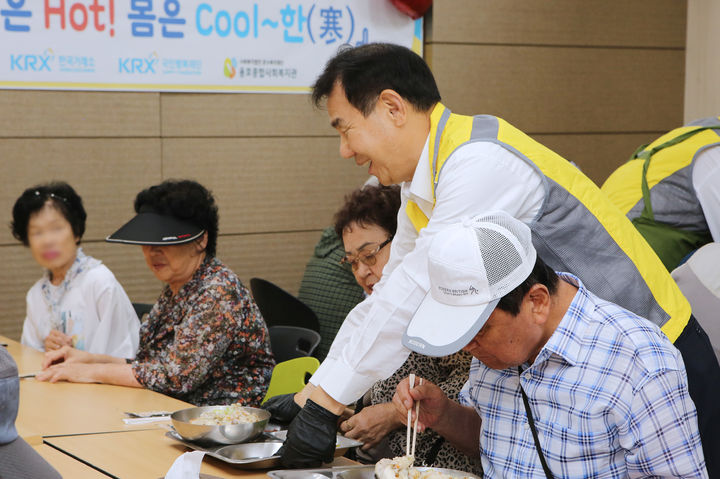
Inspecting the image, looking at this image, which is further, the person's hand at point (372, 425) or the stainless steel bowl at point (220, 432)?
the person's hand at point (372, 425)

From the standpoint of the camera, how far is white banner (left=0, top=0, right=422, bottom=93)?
378 cm

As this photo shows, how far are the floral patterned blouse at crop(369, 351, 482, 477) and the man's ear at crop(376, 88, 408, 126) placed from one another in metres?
0.56

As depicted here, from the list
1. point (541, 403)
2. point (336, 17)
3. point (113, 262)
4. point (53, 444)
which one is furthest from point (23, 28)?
point (541, 403)

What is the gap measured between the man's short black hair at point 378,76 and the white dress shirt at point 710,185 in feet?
3.38

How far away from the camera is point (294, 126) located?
4395 mm

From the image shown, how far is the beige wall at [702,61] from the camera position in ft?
15.7

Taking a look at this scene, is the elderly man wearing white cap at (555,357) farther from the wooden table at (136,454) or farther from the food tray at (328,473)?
the wooden table at (136,454)

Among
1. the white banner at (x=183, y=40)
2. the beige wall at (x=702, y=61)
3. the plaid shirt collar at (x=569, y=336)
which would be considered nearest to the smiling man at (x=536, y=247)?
the plaid shirt collar at (x=569, y=336)

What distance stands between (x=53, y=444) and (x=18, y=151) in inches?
83.3

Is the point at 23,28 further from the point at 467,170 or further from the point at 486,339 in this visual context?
the point at 486,339

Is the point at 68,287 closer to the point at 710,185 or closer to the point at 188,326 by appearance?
the point at 188,326

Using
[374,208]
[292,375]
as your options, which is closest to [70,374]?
[292,375]

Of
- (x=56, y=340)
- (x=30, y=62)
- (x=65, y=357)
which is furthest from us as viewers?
(x=30, y=62)

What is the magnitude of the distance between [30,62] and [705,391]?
3.08 meters
